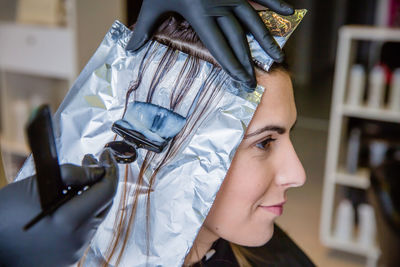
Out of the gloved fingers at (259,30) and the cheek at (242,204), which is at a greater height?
the gloved fingers at (259,30)

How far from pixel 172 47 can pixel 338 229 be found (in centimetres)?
214

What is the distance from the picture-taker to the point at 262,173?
0.85 metres

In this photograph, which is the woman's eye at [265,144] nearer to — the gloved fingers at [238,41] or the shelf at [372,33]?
the gloved fingers at [238,41]

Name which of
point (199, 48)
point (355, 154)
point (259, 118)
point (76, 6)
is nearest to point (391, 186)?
point (355, 154)

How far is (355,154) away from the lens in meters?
2.51

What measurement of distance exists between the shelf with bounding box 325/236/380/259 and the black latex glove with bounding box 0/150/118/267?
229 centimetres

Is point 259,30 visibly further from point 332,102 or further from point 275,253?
point 332,102

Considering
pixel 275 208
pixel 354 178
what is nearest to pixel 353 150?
pixel 354 178

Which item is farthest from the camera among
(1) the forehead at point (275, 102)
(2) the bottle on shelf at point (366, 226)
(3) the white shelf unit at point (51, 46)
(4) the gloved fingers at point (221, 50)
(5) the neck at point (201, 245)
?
(2) the bottle on shelf at point (366, 226)

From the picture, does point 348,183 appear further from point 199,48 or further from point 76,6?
point 199,48

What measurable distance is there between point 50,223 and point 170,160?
24 centimetres

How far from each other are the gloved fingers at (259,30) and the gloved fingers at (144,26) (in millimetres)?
149

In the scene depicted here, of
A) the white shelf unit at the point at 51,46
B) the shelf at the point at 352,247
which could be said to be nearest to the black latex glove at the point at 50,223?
the white shelf unit at the point at 51,46

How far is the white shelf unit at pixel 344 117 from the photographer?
7.53ft
